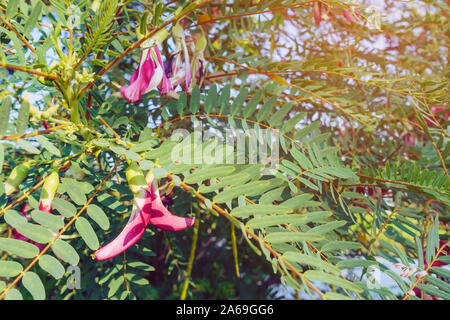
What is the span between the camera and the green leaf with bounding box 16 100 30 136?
370 mm

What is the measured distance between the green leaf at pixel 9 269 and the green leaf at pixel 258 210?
0.89ft

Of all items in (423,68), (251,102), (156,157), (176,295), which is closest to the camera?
(156,157)

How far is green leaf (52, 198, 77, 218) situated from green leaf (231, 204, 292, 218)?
23 cm

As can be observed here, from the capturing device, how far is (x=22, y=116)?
1.24 feet

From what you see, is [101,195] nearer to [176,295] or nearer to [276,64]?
[276,64]

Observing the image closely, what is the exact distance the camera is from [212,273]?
1.22 metres

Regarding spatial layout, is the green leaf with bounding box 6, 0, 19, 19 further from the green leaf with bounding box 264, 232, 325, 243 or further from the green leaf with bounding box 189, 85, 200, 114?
the green leaf with bounding box 264, 232, 325, 243

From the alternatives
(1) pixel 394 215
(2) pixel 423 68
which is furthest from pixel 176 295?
(2) pixel 423 68

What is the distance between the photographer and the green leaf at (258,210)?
37 cm

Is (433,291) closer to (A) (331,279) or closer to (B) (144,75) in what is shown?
(A) (331,279)

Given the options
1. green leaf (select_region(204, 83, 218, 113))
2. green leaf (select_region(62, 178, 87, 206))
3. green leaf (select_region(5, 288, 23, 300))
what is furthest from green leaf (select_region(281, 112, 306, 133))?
green leaf (select_region(5, 288, 23, 300))

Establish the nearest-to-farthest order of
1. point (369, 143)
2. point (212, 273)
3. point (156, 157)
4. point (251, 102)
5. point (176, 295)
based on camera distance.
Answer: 1. point (156, 157)
2. point (251, 102)
3. point (369, 143)
4. point (176, 295)
5. point (212, 273)

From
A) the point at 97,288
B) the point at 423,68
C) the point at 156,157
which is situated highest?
the point at 423,68

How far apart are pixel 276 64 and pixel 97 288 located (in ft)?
2.07
